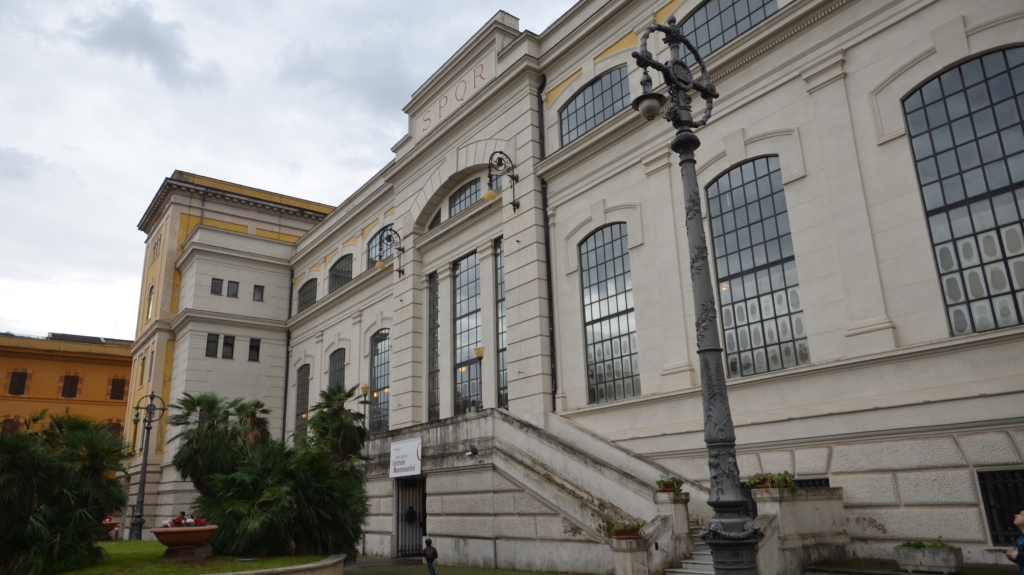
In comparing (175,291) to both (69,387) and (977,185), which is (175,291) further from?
(977,185)

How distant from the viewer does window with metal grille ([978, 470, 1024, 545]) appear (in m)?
12.5

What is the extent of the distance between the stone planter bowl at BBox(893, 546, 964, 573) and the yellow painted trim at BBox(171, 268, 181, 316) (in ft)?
139

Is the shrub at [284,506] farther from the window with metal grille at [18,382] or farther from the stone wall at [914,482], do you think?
the window with metal grille at [18,382]

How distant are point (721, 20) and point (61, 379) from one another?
60.8 metres

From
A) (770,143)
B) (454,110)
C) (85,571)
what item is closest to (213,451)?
(85,571)

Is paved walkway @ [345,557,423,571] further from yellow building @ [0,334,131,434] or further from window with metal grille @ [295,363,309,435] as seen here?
yellow building @ [0,334,131,434]

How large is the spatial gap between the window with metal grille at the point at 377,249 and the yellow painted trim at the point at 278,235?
12972mm

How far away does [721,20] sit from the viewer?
19.9 meters

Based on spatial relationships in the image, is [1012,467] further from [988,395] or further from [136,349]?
[136,349]

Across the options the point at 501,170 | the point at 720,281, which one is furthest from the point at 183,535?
the point at 501,170

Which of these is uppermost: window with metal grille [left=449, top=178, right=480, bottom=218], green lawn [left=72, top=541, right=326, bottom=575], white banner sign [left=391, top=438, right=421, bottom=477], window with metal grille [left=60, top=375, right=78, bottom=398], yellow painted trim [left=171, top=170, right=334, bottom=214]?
yellow painted trim [left=171, top=170, right=334, bottom=214]

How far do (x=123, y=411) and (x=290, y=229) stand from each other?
1085 inches

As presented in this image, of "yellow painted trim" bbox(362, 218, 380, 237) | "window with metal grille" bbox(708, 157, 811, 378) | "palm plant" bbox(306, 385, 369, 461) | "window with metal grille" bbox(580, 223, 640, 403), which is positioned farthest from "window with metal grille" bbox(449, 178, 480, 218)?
"window with metal grille" bbox(708, 157, 811, 378)

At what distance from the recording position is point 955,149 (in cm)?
1441
